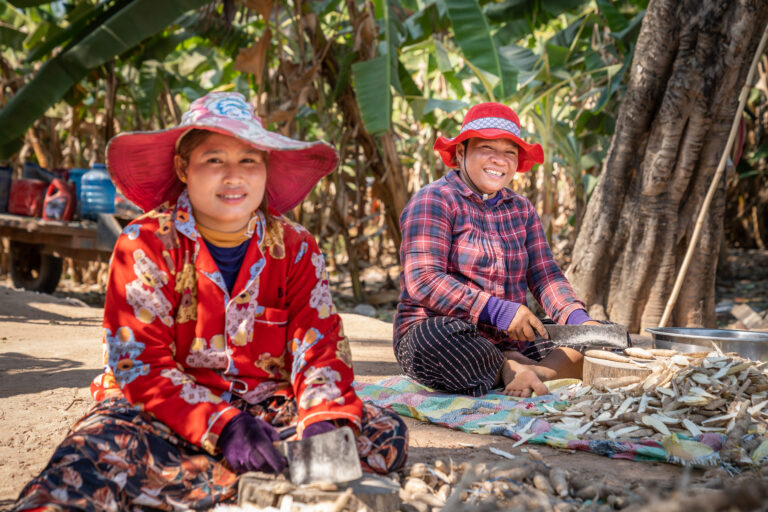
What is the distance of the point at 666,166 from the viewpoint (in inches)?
166

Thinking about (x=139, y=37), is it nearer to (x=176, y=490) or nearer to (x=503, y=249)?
(x=503, y=249)

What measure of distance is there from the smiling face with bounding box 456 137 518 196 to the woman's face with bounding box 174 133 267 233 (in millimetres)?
1319

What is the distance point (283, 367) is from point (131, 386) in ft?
1.35

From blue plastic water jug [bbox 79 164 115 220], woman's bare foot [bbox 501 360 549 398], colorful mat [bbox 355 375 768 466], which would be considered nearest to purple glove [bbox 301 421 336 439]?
colorful mat [bbox 355 375 768 466]

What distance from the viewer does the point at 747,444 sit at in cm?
209

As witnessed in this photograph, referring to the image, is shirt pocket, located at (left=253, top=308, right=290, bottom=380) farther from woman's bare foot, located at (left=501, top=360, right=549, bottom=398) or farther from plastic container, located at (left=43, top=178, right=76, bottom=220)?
plastic container, located at (left=43, top=178, right=76, bottom=220)

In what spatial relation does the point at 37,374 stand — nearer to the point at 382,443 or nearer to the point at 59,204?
the point at 382,443

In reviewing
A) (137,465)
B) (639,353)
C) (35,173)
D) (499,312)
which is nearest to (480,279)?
(499,312)

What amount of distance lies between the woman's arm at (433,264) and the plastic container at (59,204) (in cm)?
468

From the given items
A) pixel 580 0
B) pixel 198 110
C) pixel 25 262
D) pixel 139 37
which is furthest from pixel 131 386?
pixel 25 262

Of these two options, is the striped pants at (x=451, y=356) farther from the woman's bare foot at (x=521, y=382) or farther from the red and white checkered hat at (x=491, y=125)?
the red and white checkered hat at (x=491, y=125)

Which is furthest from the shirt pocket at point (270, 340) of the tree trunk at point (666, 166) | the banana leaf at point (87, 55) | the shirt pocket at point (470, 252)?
the banana leaf at point (87, 55)

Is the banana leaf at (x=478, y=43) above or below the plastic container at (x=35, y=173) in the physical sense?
above

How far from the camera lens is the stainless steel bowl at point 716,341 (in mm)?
2777
